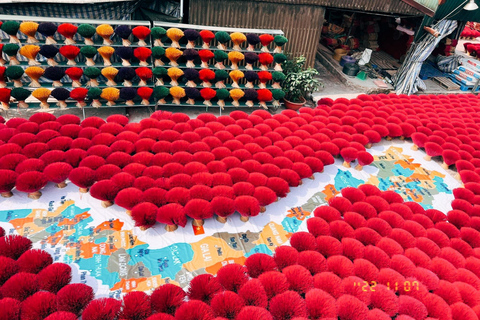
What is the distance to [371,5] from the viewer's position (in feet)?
27.9

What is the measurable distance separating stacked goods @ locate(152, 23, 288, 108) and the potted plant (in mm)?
790

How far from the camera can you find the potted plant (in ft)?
27.1

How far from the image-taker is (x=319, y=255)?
10.7 feet

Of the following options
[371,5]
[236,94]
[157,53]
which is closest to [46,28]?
[157,53]

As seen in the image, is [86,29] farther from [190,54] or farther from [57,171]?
[57,171]

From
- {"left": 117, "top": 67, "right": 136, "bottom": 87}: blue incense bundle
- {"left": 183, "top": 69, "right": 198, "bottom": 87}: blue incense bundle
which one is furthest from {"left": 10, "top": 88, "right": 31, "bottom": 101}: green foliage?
{"left": 183, "top": 69, "right": 198, "bottom": 87}: blue incense bundle

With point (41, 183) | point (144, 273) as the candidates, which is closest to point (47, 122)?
point (41, 183)

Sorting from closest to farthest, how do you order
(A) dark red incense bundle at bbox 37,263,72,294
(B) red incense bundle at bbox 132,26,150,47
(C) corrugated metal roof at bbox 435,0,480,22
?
(A) dark red incense bundle at bbox 37,263,72,294, (B) red incense bundle at bbox 132,26,150,47, (C) corrugated metal roof at bbox 435,0,480,22

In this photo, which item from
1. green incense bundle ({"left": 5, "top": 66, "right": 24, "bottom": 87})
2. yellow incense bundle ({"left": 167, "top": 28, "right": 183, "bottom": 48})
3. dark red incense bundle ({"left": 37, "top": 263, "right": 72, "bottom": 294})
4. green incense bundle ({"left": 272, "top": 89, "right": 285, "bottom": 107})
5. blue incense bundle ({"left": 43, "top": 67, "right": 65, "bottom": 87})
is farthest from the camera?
green incense bundle ({"left": 272, "top": 89, "right": 285, "bottom": 107})

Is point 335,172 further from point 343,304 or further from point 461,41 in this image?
point 461,41

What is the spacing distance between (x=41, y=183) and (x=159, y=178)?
4.96 ft

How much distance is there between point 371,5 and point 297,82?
3.19 metres

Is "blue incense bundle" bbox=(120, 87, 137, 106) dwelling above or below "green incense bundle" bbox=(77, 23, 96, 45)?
below
